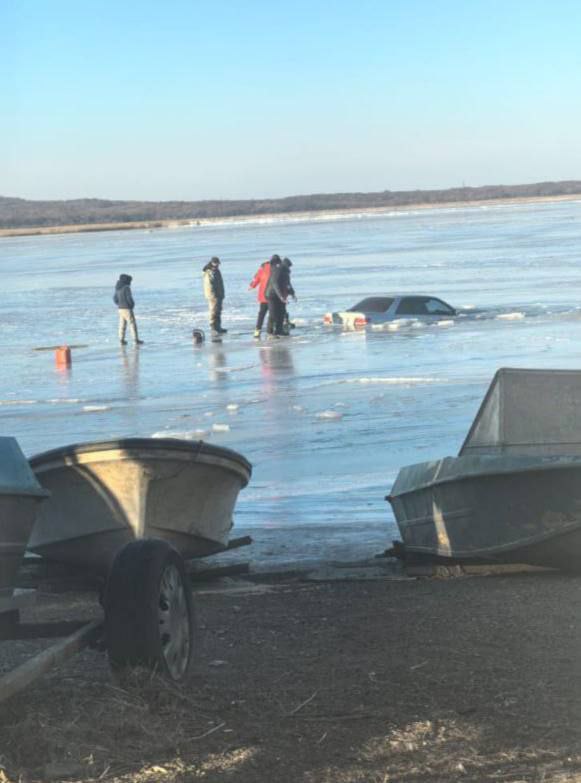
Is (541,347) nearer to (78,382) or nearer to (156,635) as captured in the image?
(78,382)

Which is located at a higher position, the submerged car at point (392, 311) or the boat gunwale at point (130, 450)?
the boat gunwale at point (130, 450)

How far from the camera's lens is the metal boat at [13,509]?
Answer: 17.3 ft

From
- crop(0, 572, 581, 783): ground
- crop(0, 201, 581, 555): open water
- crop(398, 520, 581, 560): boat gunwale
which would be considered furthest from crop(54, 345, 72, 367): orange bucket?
crop(0, 572, 581, 783): ground

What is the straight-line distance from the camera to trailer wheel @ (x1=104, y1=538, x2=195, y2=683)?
5199 millimetres

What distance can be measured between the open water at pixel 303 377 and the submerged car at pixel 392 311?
647 millimetres

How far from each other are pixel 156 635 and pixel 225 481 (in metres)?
3.24

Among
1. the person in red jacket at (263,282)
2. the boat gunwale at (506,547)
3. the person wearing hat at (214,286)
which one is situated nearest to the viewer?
the boat gunwale at (506,547)

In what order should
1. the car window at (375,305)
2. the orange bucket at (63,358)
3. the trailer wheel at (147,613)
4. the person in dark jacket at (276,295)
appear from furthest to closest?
the car window at (375,305) → the person in dark jacket at (276,295) → the orange bucket at (63,358) → the trailer wheel at (147,613)

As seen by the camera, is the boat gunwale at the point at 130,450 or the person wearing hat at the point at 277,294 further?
the person wearing hat at the point at 277,294

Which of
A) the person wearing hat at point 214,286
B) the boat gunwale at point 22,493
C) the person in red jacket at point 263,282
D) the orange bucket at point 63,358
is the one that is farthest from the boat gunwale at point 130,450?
the person wearing hat at point 214,286

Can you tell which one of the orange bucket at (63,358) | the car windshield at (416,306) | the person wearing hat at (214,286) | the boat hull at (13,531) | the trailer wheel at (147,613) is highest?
the boat hull at (13,531)

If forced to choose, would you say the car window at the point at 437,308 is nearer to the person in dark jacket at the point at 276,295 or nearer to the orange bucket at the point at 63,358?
the person in dark jacket at the point at 276,295

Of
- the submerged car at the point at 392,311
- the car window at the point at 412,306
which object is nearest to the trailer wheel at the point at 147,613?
the submerged car at the point at 392,311

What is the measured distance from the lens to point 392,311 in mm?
32500
